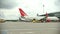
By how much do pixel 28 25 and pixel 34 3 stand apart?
385 mm

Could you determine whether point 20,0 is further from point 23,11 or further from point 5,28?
point 5,28

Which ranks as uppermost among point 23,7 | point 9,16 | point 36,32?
point 23,7

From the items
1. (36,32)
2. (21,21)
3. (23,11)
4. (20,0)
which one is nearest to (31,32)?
(36,32)

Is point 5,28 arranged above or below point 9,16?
below

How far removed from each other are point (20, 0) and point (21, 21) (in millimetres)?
353

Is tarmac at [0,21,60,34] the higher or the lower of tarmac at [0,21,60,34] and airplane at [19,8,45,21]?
the lower

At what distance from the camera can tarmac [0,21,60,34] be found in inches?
74.5

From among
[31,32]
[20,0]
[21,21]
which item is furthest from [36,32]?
[20,0]

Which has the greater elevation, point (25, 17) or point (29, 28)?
point (25, 17)

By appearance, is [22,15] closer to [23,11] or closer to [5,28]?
[23,11]

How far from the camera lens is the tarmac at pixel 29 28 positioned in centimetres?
189

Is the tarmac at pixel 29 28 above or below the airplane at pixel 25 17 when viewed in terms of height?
below

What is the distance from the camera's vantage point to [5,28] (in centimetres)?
189

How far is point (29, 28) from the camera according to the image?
191 cm
